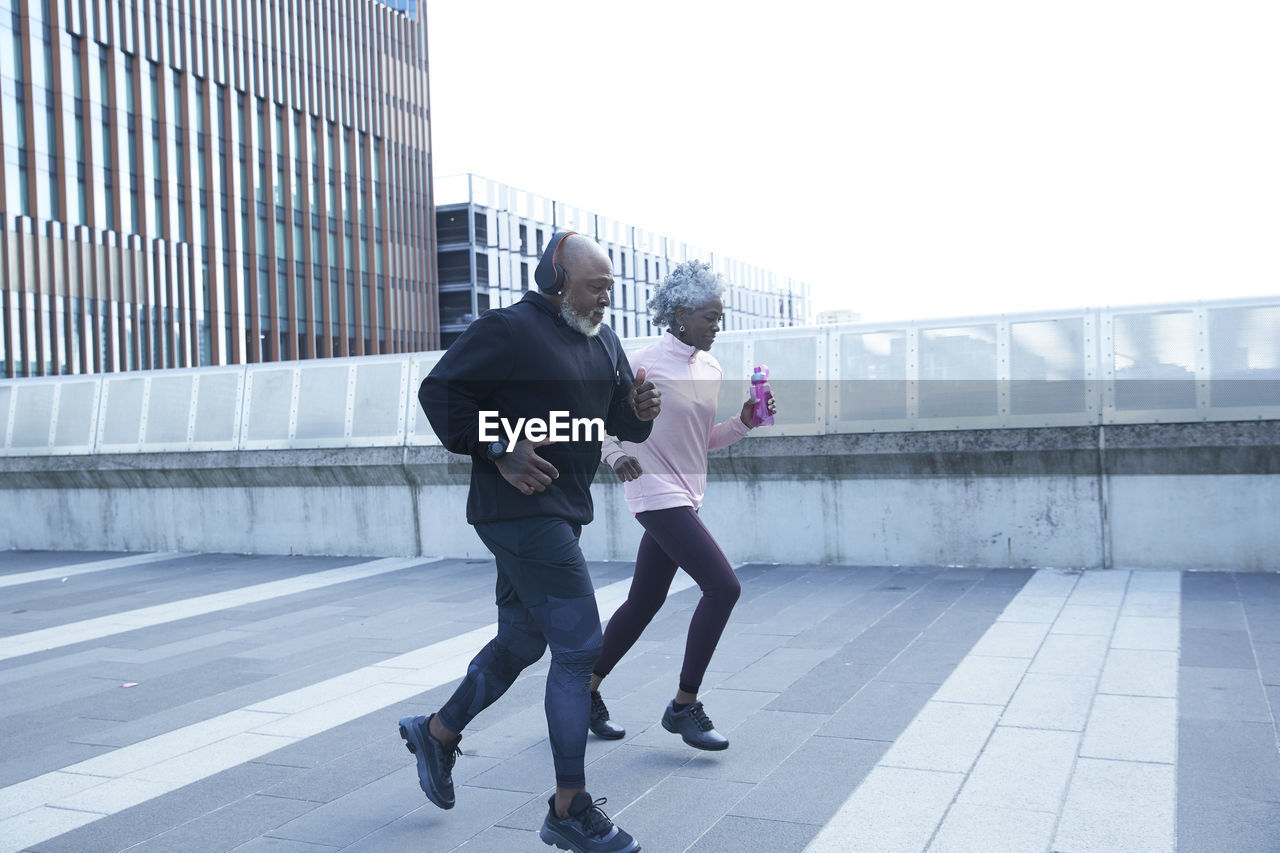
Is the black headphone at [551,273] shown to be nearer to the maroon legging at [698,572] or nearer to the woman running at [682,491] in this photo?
the woman running at [682,491]

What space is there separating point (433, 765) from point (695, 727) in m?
1.07

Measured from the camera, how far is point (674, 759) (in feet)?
13.8

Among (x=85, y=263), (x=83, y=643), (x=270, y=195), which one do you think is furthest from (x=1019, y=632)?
(x=270, y=195)

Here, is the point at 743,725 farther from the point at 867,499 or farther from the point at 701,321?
the point at 867,499

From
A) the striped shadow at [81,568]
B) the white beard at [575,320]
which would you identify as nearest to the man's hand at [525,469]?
the white beard at [575,320]

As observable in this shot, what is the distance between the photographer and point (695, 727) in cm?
424

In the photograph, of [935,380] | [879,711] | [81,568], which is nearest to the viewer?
[879,711]

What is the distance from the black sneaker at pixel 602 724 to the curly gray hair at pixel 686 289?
1.56m

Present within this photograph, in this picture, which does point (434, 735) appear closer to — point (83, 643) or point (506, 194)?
point (83, 643)

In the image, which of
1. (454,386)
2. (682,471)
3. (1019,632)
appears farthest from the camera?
(1019,632)

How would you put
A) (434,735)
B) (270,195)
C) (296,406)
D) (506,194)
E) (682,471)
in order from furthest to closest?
(506,194)
(270,195)
(296,406)
(682,471)
(434,735)

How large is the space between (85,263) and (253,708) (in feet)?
169

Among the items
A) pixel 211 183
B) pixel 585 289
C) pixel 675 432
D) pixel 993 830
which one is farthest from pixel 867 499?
pixel 211 183

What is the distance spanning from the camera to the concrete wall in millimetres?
7922
